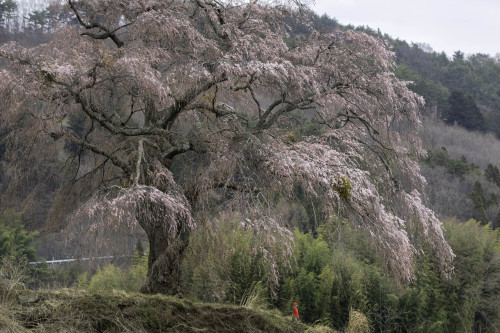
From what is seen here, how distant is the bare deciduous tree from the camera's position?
17.7 ft

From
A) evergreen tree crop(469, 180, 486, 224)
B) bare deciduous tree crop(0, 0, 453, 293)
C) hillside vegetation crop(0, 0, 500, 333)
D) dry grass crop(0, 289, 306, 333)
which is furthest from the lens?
evergreen tree crop(469, 180, 486, 224)

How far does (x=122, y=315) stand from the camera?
5.16 meters

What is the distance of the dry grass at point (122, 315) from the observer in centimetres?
497

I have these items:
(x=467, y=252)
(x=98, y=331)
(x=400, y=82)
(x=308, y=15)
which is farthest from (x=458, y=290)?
(x=98, y=331)

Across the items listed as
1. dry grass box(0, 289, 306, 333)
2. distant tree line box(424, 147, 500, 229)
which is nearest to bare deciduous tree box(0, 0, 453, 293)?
dry grass box(0, 289, 306, 333)

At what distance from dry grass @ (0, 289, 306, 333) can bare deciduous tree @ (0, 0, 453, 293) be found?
632 millimetres

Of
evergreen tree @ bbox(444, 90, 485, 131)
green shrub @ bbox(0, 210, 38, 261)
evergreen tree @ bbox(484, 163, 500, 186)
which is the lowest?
green shrub @ bbox(0, 210, 38, 261)

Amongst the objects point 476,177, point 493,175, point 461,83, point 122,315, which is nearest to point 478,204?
point 476,177

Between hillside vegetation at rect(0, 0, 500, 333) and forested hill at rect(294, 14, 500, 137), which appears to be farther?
forested hill at rect(294, 14, 500, 137)

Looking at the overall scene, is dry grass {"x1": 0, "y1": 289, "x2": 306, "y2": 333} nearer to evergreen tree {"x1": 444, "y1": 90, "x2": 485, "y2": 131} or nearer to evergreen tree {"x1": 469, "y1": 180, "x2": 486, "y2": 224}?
evergreen tree {"x1": 469, "y1": 180, "x2": 486, "y2": 224}

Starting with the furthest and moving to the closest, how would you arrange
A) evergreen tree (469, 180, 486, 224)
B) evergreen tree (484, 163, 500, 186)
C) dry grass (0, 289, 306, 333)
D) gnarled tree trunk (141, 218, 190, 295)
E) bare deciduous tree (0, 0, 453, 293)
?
evergreen tree (484, 163, 500, 186), evergreen tree (469, 180, 486, 224), gnarled tree trunk (141, 218, 190, 295), bare deciduous tree (0, 0, 453, 293), dry grass (0, 289, 306, 333)

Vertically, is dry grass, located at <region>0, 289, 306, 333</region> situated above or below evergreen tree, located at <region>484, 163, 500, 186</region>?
below

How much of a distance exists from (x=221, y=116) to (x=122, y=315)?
3.40 meters

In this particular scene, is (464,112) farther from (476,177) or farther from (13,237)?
(13,237)
